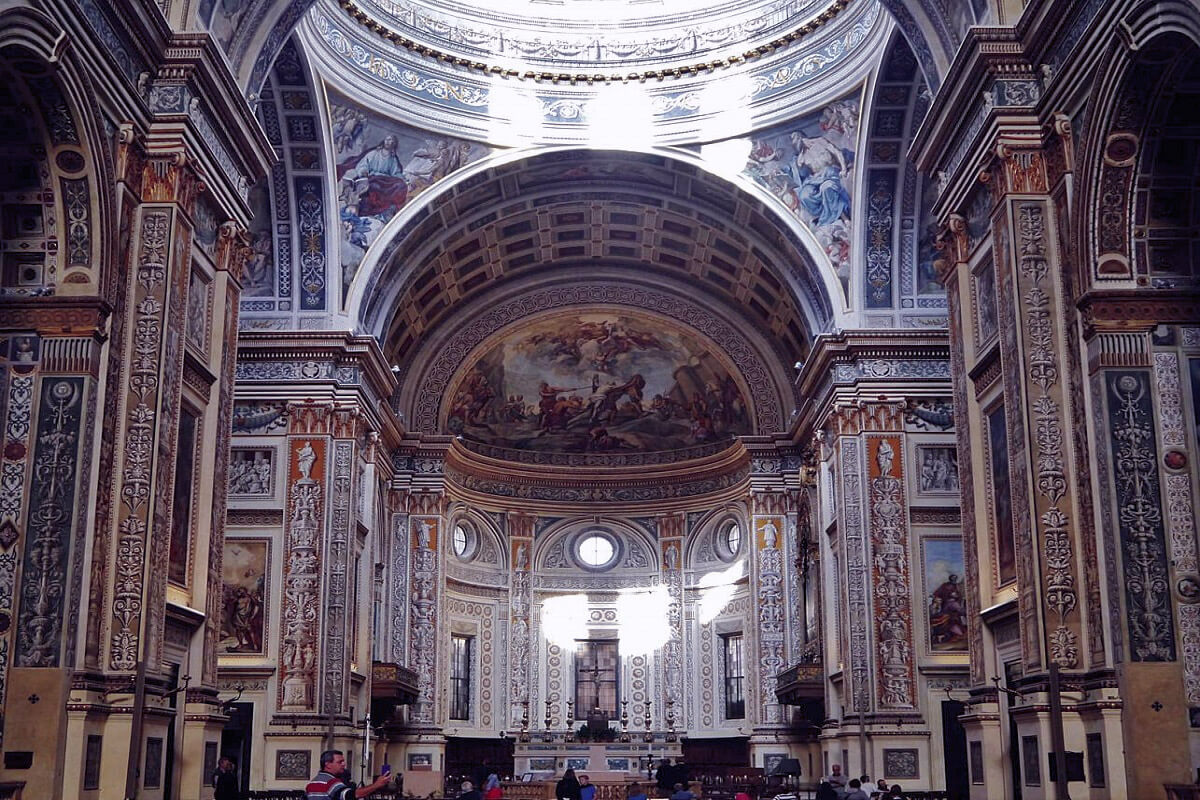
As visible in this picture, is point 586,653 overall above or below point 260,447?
Answer: below

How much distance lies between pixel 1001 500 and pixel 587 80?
17203 mm

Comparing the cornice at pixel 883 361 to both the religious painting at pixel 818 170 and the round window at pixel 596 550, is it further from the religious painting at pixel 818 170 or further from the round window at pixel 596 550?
the round window at pixel 596 550

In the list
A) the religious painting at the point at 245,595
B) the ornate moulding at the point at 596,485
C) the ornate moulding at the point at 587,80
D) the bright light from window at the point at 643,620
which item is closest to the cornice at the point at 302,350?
the religious painting at the point at 245,595

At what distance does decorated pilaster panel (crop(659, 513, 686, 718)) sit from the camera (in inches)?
1495

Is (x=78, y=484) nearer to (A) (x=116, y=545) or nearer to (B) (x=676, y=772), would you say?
(A) (x=116, y=545)

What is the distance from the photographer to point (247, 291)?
27656 millimetres

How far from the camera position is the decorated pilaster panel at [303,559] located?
83.8ft

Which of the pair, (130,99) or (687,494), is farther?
(687,494)

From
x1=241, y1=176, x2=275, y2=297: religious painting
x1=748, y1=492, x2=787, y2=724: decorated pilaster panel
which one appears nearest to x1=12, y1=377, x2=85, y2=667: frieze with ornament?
x1=241, y1=176, x2=275, y2=297: religious painting

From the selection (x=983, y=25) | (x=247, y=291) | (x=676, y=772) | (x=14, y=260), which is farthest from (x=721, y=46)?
(x=14, y=260)

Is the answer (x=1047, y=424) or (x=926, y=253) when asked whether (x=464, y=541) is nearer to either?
(x=926, y=253)

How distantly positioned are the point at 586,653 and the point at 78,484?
26.6m

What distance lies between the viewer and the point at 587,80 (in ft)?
99.8

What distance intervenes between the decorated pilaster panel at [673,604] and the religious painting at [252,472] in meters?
15.4
